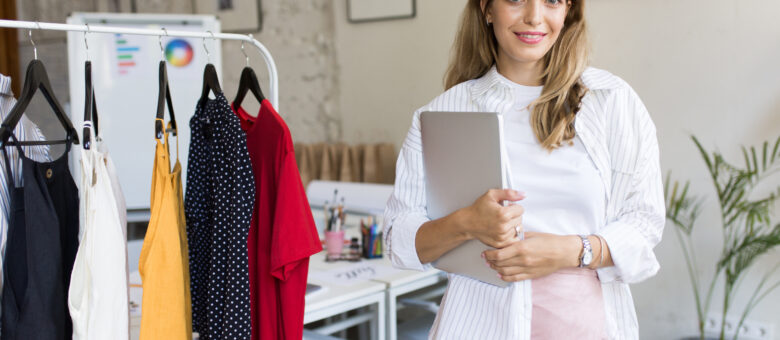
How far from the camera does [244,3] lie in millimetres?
4836

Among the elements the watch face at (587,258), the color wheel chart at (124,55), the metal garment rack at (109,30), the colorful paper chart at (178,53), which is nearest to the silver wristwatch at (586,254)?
the watch face at (587,258)

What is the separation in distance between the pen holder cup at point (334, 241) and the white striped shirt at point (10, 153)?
1.53 meters

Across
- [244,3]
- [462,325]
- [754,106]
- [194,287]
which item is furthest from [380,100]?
[462,325]

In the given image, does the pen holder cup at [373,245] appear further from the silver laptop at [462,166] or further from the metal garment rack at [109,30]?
the silver laptop at [462,166]

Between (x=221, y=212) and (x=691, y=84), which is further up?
(x=691, y=84)

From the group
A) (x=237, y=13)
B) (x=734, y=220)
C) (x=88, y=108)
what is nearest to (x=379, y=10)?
(x=237, y=13)

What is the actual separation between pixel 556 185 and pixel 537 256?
141 millimetres

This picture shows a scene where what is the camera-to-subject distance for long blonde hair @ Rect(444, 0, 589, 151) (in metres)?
1.22

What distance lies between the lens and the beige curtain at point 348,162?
4293 mm

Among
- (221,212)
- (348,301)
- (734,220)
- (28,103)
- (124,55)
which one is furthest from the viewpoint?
(124,55)

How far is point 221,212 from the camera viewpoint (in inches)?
59.5

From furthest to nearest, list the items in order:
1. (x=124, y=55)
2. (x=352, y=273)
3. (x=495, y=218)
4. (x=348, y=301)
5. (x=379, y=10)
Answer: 1. (x=379, y=10)
2. (x=124, y=55)
3. (x=352, y=273)
4. (x=348, y=301)
5. (x=495, y=218)

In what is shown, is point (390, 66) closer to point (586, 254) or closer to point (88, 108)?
point (88, 108)

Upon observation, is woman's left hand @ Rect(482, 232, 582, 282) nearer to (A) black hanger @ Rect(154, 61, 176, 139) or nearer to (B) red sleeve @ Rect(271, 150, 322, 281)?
(B) red sleeve @ Rect(271, 150, 322, 281)
